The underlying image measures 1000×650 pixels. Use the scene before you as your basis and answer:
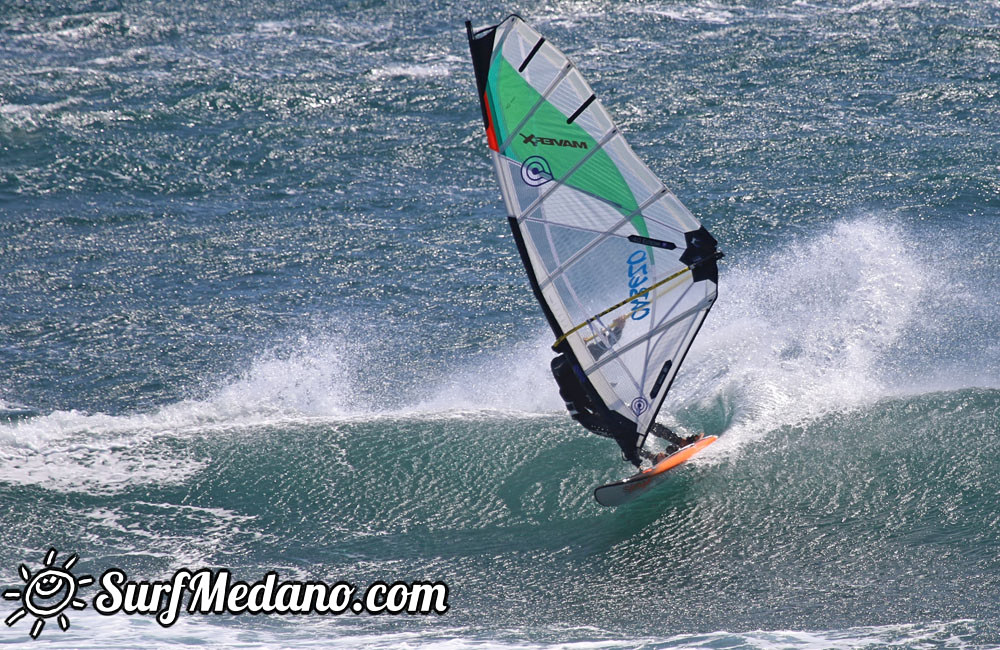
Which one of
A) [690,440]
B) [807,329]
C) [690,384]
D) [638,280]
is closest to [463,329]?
[690,384]

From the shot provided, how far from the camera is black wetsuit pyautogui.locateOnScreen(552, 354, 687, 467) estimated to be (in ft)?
39.9

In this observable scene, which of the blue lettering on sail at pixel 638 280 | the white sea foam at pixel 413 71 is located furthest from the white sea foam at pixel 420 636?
the white sea foam at pixel 413 71

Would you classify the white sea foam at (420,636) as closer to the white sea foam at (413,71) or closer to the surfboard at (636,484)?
the surfboard at (636,484)

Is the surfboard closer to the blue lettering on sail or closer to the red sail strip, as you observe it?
the blue lettering on sail

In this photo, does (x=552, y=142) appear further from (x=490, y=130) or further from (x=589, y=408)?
(x=589, y=408)

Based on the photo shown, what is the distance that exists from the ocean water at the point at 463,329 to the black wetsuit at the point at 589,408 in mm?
1020

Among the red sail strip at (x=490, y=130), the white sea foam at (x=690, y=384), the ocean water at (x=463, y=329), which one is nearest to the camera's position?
the red sail strip at (x=490, y=130)

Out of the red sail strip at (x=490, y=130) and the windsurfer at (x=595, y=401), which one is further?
the windsurfer at (x=595, y=401)

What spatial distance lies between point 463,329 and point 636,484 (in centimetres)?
588

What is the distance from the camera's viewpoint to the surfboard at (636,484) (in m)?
12.5

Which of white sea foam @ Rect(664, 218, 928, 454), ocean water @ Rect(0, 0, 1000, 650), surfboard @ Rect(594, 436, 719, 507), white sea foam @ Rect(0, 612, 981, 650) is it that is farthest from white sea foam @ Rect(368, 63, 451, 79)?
white sea foam @ Rect(0, 612, 981, 650)

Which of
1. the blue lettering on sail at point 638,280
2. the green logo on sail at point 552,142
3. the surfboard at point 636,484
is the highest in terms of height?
the green logo on sail at point 552,142

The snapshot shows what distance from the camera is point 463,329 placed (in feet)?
58.4

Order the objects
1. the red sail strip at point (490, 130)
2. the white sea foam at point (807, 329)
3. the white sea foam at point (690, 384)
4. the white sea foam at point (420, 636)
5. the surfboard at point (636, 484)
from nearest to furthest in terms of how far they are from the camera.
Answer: the white sea foam at point (420, 636), the red sail strip at point (490, 130), the surfboard at point (636, 484), the white sea foam at point (690, 384), the white sea foam at point (807, 329)
